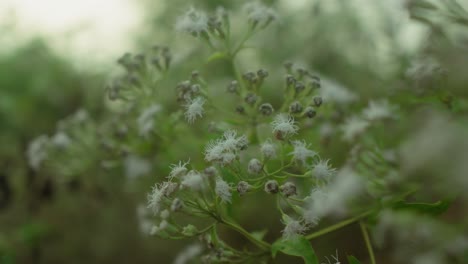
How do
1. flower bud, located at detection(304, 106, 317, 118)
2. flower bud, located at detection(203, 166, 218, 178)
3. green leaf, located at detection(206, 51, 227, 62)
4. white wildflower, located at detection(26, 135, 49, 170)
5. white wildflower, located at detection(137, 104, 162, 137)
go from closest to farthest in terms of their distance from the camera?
flower bud, located at detection(203, 166, 218, 178), flower bud, located at detection(304, 106, 317, 118), green leaf, located at detection(206, 51, 227, 62), white wildflower, located at detection(137, 104, 162, 137), white wildflower, located at detection(26, 135, 49, 170)

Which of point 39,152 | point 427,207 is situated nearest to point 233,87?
point 427,207

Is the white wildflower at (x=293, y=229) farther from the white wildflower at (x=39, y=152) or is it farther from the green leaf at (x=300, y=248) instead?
the white wildflower at (x=39, y=152)

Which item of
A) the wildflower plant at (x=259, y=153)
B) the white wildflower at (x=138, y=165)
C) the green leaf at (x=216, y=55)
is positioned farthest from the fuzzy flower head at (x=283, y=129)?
the white wildflower at (x=138, y=165)

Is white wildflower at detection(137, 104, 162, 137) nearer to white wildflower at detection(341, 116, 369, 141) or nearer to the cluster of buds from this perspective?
the cluster of buds

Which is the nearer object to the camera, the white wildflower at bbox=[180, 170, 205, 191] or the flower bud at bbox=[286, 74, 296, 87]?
the white wildflower at bbox=[180, 170, 205, 191]

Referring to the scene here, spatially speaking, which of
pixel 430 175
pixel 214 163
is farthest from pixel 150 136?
pixel 430 175

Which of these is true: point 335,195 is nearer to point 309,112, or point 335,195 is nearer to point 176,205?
point 309,112

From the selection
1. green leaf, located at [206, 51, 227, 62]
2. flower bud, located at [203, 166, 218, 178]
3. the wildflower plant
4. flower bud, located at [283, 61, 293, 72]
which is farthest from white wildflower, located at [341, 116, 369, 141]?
flower bud, located at [203, 166, 218, 178]

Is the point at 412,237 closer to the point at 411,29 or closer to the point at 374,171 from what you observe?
the point at 374,171
